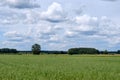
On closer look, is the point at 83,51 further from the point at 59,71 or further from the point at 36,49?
the point at 59,71

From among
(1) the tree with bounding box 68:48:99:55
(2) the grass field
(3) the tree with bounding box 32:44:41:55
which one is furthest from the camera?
(3) the tree with bounding box 32:44:41:55

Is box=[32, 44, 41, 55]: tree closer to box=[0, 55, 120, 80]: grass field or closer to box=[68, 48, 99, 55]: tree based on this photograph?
box=[68, 48, 99, 55]: tree

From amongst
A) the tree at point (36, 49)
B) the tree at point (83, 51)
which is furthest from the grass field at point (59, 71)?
the tree at point (36, 49)

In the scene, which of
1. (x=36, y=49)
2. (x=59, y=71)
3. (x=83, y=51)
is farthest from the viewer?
(x=36, y=49)

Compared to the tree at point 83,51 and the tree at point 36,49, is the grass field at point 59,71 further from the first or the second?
the tree at point 36,49

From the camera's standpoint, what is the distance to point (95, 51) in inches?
6599

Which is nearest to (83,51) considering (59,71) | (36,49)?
(36,49)

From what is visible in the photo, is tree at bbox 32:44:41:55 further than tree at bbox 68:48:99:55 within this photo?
Yes

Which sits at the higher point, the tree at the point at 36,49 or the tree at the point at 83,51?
the tree at the point at 36,49

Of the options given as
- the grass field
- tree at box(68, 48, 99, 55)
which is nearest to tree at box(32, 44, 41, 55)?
tree at box(68, 48, 99, 55)

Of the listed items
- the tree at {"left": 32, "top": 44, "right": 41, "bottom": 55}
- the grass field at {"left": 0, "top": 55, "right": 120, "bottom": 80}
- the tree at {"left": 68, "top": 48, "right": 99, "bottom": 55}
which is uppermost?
the tree at {"left": 32, "top": 44, "right": 41, "bottom": 55}

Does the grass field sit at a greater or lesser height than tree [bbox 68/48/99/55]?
lesser

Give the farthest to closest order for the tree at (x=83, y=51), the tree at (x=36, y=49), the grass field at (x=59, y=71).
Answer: the tree at (x=36, y=49) < the tree at (x=83, y=51) < the grass field at (x=59, y=71)

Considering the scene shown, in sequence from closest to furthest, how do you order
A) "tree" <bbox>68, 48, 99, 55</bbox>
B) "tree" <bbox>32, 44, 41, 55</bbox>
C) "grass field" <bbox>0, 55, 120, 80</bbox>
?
1. "grass field" <bbox>0, 55, 120, 80</bbox>
2. "tree" <bbox>68, 48, 99, 55</bbox>
3. "tree" <bbox>32, 44, 41, 55</bbox>
